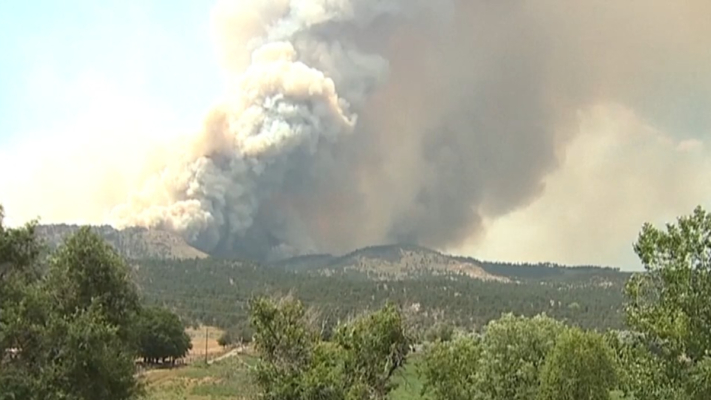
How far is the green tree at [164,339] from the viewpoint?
370 ft

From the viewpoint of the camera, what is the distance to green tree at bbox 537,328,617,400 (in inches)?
1564

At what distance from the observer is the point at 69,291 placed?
34281 millimetres

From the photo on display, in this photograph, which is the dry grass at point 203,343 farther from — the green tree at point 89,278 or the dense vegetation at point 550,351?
the green tree at point 89,278

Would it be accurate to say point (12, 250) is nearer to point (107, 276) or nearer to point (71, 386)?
point (107, 276)

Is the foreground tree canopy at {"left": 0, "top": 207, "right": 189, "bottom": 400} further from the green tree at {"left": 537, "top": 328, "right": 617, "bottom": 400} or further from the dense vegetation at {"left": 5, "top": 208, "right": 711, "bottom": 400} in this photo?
the green tree at {"left": 537, "top": 328, "right": 617, "bottom": 400}

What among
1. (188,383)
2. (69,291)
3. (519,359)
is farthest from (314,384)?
(188,383)

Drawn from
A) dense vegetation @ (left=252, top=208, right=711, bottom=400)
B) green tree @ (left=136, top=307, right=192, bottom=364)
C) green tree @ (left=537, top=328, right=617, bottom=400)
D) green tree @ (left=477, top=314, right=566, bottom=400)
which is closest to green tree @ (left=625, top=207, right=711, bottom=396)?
dense vegetation @ (left=252, top=208, right=711, bottom=400)

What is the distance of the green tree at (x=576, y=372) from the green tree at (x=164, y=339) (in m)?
79.7

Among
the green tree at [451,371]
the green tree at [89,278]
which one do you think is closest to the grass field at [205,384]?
the green tree at [451,371]

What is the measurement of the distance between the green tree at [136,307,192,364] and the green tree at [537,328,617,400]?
262ft

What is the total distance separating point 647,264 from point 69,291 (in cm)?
2460

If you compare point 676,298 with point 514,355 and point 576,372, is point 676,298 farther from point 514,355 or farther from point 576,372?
point 514,355

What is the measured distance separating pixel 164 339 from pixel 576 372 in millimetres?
85111

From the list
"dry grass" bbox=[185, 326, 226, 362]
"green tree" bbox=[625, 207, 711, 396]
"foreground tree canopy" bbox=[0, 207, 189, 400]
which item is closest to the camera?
"green tree" bbox=[625, 207, 711, 396]
